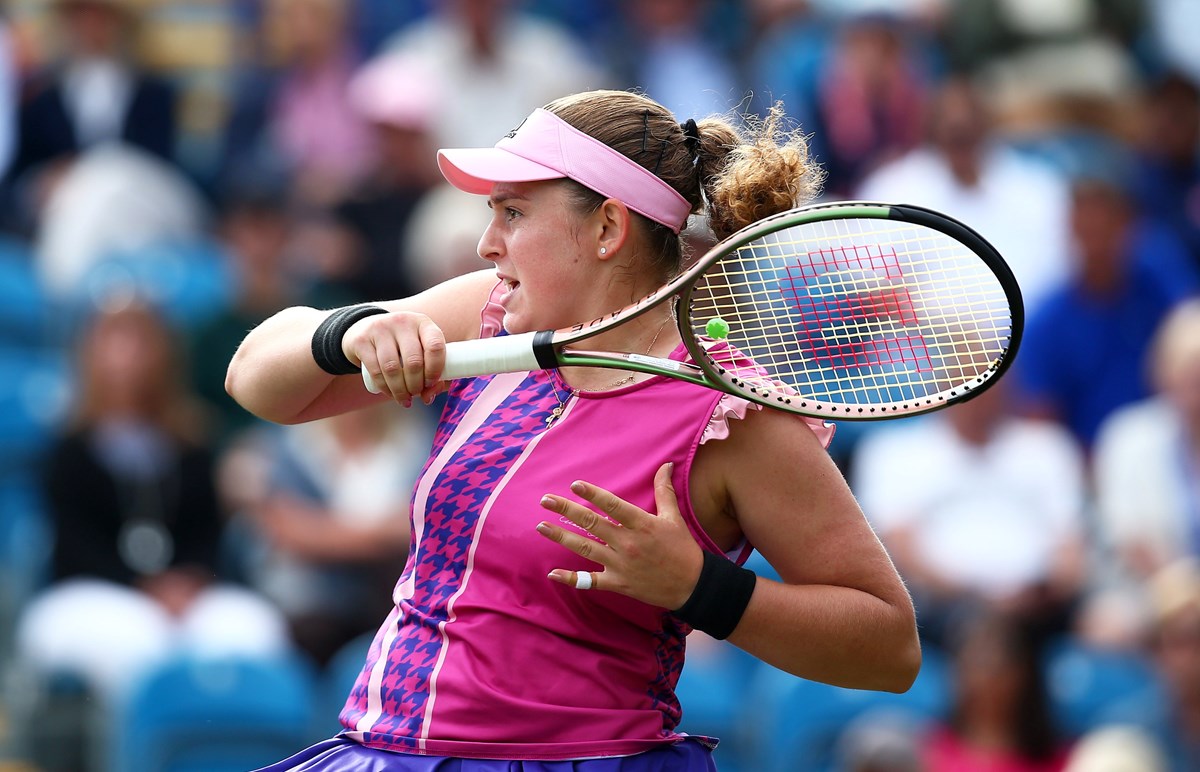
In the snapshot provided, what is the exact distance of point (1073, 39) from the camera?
8461 mm

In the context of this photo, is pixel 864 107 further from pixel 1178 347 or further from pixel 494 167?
pixel 494 167

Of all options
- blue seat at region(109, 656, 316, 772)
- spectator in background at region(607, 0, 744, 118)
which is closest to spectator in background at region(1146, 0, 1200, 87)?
spectator in background at region(607, 0, 744, 118)

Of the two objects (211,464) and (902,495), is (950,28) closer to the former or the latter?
(902,495)

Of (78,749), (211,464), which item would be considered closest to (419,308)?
(78,749)

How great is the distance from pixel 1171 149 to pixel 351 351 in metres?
6.65

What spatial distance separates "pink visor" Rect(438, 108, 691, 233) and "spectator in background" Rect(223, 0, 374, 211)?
508cm

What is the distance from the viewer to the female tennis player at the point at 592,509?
97.6 inches

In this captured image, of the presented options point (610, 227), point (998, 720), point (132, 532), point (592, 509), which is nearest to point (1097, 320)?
point (998, 720)

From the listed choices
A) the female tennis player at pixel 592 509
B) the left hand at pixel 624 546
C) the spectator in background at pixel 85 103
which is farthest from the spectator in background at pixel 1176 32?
the left hand at pixel 624 546

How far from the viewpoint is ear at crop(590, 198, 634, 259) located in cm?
263

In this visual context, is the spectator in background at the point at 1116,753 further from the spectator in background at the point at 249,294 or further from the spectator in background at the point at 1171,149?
the spectator in background at the point at 1171,149

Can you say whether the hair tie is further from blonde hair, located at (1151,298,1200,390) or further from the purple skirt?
blonde hair, located at (1151,298,1200,390)

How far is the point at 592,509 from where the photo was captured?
2.42 metres

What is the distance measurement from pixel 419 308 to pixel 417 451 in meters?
3.56
